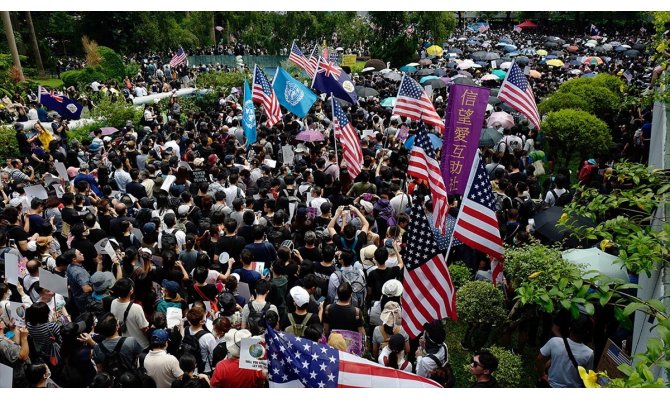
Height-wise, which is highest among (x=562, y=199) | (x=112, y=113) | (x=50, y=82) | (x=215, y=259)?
(x=215, y=259)

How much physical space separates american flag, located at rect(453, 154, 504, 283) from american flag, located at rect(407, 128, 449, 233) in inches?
48.5

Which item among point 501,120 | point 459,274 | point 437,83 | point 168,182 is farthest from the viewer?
point 437,83

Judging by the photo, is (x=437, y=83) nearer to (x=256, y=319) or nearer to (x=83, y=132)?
(x=83, y=132)

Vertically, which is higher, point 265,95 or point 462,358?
point 265,95

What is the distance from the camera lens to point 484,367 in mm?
4965

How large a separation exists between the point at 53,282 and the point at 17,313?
1.64 ft

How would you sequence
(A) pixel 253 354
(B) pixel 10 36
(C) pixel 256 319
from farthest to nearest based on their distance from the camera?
(B) pixel 10 36 < (C) pixel 256 319 < (A) pixel 253 354

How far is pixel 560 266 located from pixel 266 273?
11.7ft

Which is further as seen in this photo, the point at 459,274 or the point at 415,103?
the point at 415,103

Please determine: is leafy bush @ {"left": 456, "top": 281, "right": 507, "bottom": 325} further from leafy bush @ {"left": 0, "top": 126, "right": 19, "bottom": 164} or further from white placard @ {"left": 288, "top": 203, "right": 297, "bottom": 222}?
leafy bush @ {"left": 0, "top": 126, "right": 19, "bottom": 164}

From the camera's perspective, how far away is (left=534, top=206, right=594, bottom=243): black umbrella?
811cm

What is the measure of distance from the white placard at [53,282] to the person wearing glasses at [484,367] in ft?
14.6

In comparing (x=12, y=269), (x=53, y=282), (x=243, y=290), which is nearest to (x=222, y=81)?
(x=12, y=269)

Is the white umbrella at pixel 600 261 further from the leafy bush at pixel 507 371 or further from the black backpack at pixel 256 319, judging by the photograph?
the black backpack at pixel 256 319
